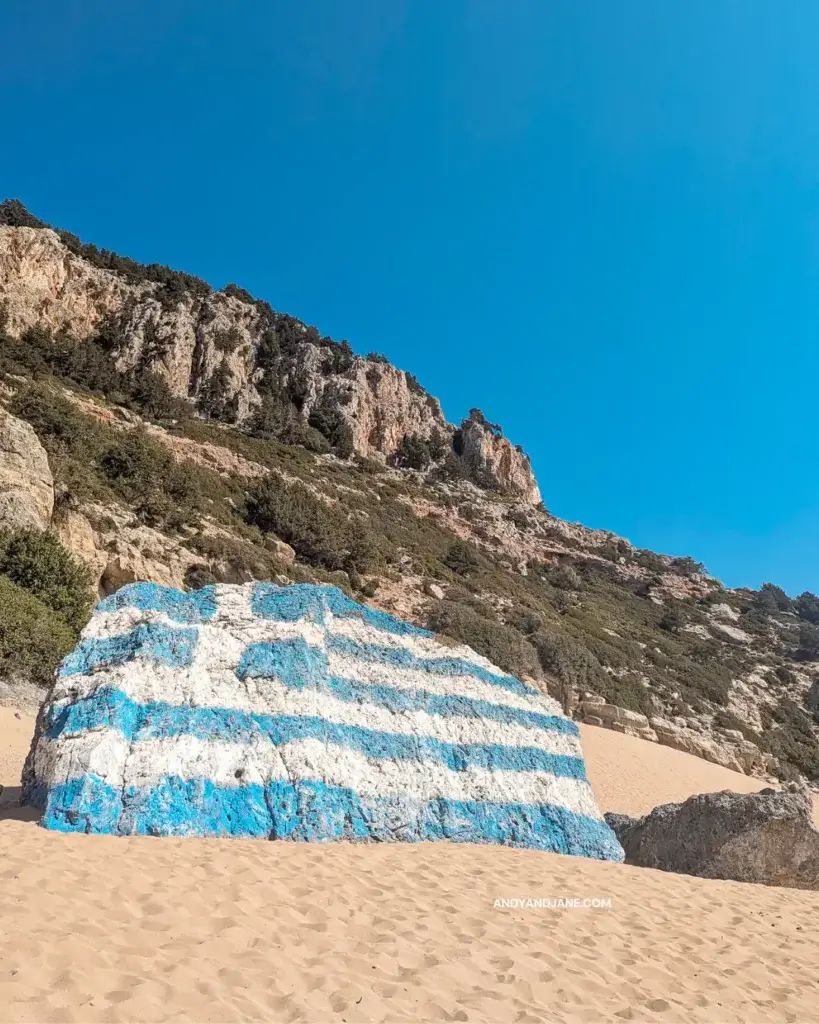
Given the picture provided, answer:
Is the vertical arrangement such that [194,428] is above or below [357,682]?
above

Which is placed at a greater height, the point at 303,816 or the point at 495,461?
the point at 495,461

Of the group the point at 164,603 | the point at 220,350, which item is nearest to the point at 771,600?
the point at 220,350

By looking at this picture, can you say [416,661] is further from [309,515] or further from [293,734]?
[309,515]

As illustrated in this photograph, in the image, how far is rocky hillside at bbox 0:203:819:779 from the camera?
714 inches

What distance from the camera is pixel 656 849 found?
874cm

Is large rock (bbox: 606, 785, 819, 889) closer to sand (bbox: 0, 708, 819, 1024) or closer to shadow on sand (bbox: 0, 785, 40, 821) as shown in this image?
sand (bbox: 0, 708, 819, 1024)

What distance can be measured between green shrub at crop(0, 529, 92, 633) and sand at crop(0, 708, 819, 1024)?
8.65 metres

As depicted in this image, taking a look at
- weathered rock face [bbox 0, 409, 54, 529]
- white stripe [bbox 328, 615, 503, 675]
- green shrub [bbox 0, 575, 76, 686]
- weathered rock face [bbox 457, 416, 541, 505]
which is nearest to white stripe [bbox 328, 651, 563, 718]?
white stripe [bbox 328, 615, 503, 675]

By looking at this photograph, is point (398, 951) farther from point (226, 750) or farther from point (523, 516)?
point (523, 516)

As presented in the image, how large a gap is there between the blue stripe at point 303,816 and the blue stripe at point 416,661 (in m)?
1.80

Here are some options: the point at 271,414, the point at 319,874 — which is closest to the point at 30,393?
the point at 271,414

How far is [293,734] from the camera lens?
702 centimetres

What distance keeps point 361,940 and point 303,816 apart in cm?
235

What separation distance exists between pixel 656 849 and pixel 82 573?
13.5 m
